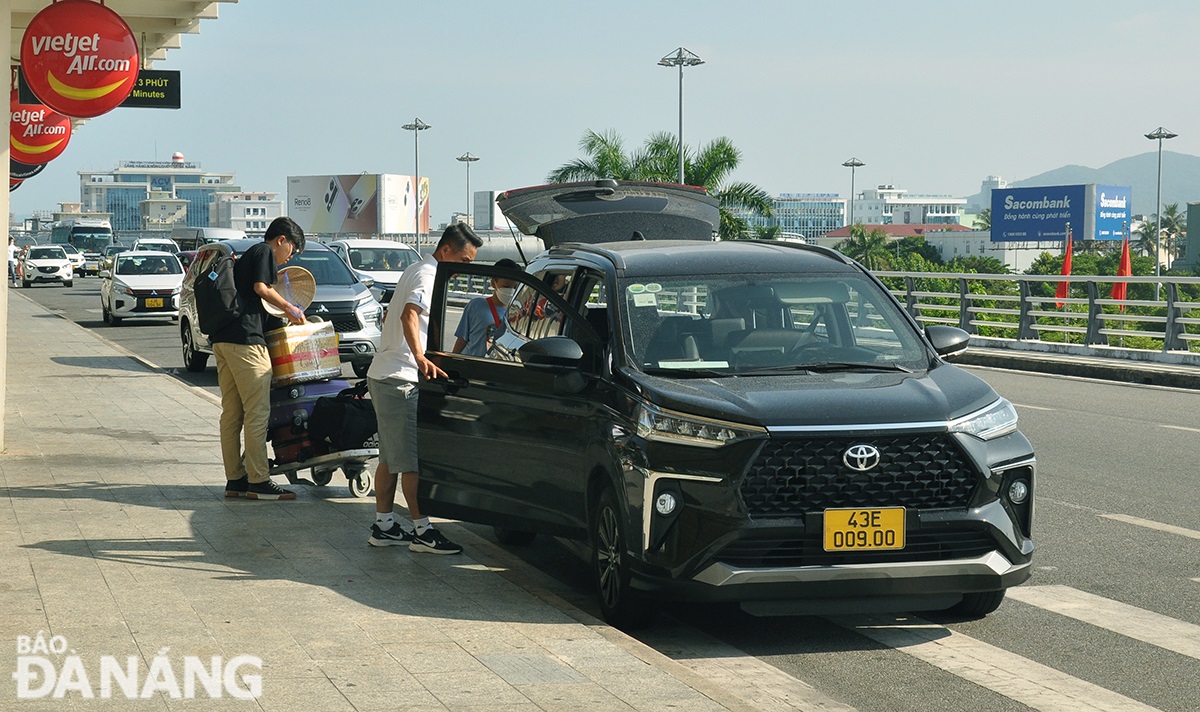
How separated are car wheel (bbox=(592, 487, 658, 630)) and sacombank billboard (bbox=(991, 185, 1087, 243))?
116177 millimetres

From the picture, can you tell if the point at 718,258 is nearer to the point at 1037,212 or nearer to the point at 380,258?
the point at 380,258

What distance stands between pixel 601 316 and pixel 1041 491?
463 cm

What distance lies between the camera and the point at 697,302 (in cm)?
746

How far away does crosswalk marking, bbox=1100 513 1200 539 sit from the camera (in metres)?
9.13

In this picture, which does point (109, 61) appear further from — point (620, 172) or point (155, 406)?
point (620, 172)

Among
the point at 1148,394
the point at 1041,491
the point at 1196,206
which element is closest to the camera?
the point at 1041,491

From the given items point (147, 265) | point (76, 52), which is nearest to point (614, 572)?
point (76, 52)

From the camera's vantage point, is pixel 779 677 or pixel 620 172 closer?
pixel 779 677

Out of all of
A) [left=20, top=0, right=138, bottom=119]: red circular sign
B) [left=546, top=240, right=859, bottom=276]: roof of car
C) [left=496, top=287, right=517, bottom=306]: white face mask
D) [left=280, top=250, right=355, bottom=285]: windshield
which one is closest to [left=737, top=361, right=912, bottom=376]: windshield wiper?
[left=546, top=240, right=859, bottom=276]: roof of car

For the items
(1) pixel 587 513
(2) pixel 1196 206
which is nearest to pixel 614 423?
(1) pixel 587 513

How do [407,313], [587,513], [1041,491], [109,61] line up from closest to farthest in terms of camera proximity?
1. [587,513]
2. [407,313]
3. [1041,491]
4. [109,61]

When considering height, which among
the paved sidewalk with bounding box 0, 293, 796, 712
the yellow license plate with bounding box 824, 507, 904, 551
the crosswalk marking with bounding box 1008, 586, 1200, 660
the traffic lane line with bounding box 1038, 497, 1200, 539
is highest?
the yellow license plate with bounding box 824, 507, 904, 551

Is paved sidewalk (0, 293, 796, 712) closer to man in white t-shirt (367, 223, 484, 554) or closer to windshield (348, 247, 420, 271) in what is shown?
man in white t-shirt (367, 223, 484, 554)

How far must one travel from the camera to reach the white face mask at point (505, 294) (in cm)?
853
